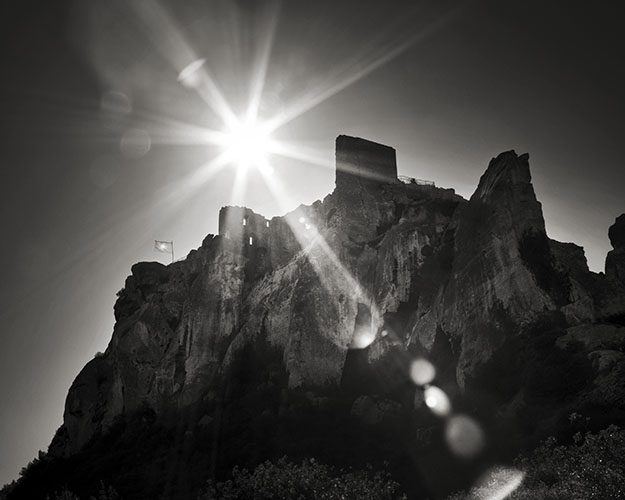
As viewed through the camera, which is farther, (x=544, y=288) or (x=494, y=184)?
(x=494, y=184)

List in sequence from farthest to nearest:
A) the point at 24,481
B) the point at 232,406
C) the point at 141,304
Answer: the point at 141,304
the point at 24,481
the point at 232,406

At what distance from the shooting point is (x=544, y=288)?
37.0 metres

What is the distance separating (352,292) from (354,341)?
4.75m

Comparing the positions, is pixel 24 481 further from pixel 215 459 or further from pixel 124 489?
pixel 215 459

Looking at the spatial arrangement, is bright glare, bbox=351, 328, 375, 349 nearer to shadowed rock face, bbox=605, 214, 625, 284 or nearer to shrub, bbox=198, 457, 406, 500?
shrub, bbox=198, 457, 406, 500

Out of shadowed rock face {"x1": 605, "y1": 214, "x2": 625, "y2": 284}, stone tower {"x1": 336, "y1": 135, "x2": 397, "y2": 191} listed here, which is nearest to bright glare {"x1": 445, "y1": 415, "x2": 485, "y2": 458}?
shadowed rock face {"x1": 605, "y1": 214, "x2": 625, "y2": 284}

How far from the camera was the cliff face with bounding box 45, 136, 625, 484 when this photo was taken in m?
38.3

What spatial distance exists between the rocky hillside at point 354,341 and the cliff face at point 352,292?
0.50 ft

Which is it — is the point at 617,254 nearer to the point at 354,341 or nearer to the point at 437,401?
the point at 437,401

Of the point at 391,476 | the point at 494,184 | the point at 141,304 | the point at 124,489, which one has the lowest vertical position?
the point at 391,476

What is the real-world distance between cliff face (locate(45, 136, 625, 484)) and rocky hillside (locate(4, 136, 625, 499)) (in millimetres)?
151

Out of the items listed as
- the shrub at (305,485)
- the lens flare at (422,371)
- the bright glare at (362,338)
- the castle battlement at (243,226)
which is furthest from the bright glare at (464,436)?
the castle battlement at (243,226)

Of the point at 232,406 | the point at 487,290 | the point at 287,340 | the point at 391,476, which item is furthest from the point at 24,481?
the point at 487,290

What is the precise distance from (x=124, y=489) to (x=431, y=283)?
93.8ft
